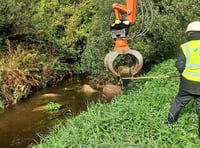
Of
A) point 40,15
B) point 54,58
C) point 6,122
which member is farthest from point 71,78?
point 6,122

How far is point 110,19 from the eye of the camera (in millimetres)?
12711

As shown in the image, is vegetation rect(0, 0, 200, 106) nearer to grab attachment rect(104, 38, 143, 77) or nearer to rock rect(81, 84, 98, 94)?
rock rect(81, 84, 98, 94)

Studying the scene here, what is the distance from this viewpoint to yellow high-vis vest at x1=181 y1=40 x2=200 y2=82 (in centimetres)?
586

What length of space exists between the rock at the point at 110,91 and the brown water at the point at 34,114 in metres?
0.28

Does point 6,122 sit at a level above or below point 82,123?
below

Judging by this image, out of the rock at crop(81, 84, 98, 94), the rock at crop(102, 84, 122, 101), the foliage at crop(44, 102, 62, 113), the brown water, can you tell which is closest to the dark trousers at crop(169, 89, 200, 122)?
the brown water

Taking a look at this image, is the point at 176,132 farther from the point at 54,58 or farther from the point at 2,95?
the point at 54,58

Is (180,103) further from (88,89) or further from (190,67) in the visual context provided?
(88,89)

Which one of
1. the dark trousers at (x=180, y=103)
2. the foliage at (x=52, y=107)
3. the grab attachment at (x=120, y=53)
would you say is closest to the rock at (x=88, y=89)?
the foliage at (x=52, y=107)

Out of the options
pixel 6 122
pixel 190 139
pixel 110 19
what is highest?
pixel 110 19

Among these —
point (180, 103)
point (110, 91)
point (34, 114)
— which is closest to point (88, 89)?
point (110, 91)

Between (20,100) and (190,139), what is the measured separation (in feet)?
26.5

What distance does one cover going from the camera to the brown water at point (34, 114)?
954 cm

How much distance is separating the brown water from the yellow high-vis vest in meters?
4.49
